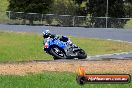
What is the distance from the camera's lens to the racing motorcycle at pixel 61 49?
770 inches

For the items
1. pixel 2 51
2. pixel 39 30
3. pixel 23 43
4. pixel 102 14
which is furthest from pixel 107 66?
pixel 102 14

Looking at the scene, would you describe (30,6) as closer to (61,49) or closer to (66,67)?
(61,49)

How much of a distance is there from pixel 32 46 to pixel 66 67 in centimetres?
1705

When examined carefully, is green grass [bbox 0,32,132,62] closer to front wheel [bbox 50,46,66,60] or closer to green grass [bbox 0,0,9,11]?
front wheel [bbox 50,46,66,60]

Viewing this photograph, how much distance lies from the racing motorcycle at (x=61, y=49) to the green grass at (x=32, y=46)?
4.88m

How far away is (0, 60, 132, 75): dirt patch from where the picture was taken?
45.4ft

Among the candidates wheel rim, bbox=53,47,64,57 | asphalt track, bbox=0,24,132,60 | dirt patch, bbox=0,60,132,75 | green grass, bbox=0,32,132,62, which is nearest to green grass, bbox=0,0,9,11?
asphalt track, bbox=0,24,132,60

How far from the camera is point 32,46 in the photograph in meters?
31.8

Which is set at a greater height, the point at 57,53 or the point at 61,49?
the point at 61,49

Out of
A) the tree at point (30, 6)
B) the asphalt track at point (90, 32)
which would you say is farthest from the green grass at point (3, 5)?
the asphalt track at point (90, 32)

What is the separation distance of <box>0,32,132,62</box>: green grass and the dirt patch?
8.92 m

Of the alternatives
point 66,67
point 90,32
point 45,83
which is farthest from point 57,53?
point 90,32

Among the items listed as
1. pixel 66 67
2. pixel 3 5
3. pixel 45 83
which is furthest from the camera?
pixel 3 5

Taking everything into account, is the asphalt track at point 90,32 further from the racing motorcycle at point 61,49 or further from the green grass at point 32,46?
the racing motorcycle at point 61,49
